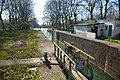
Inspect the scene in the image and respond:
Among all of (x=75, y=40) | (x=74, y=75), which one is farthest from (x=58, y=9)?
(x=74, y=75)

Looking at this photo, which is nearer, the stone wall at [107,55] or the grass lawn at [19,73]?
the grass lawn at [19,73]

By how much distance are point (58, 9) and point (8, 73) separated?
6325cm

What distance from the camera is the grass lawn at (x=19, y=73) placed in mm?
8141

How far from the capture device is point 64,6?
6625cm

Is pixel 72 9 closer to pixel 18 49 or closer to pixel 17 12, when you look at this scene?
pixel 17 12

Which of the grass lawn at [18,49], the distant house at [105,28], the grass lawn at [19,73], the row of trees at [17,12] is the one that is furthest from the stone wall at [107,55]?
the row of trees at [17,12]

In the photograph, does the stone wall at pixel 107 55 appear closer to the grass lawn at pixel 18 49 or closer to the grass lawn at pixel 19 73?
the grass lawn at pixel 19 73

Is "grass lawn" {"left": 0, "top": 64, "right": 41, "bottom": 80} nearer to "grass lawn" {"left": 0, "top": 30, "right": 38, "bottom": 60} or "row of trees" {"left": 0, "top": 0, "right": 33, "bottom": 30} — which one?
"grass lawn" {"left": 0, "top": 30, "right": 38, "bottom": 60}

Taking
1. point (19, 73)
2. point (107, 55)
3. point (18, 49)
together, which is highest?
point (107, 55)

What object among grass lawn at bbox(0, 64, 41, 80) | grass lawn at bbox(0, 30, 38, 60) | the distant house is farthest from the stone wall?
the distant house

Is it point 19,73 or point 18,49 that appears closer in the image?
point 19,73

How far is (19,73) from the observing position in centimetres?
881

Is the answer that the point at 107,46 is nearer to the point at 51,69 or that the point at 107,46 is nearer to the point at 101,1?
the point at 51,69

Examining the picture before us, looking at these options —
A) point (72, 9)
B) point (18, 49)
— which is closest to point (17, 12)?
point (72, 9)
